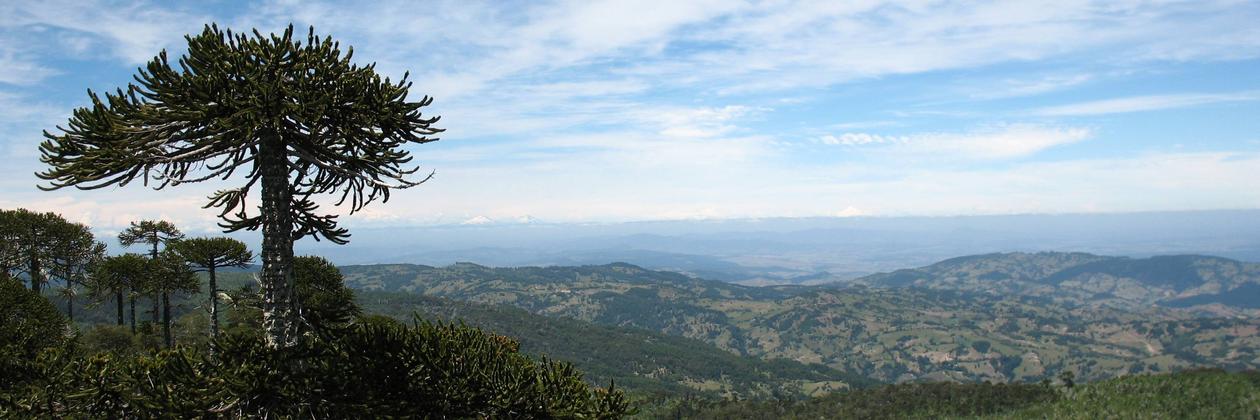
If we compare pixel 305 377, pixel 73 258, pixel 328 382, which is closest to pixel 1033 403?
pixel 328 382

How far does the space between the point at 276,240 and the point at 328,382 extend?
3.49 metres

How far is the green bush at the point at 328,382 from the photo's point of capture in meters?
12.5

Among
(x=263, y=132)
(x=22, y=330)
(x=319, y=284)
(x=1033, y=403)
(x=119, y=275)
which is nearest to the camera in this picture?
(x=263, y=132)

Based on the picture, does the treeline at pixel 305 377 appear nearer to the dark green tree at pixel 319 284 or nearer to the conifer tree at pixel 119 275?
the dark green tree at pixel 319 284

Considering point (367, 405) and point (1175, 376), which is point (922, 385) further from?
point (367, 405)

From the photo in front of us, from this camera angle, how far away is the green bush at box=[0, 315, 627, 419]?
12.5 metres

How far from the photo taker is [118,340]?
39312 mm

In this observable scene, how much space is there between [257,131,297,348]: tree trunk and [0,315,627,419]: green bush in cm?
61

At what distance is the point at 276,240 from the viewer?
39.1 ft

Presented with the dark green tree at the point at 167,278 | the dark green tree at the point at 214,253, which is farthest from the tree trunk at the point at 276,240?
the dark green tree at the point at 167,278

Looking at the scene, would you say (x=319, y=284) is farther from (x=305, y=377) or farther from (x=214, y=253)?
(x=305, y=377)

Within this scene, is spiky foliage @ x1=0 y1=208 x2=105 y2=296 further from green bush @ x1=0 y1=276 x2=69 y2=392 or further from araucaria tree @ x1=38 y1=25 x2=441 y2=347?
araucaria tree @ x1=38 y1=25 x2=441 y2=347

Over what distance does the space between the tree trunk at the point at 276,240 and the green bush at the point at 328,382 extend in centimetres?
61

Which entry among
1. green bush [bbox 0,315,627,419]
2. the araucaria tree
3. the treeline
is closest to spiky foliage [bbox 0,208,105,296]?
the treeline
